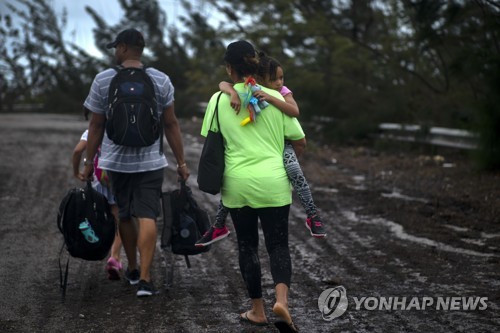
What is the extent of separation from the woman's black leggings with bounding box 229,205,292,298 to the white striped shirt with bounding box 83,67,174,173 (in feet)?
3.90

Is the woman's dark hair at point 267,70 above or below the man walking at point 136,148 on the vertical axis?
above

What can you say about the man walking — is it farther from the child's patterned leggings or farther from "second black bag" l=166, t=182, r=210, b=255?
the child's patterned leggings

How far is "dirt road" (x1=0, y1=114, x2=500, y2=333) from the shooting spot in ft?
19.5

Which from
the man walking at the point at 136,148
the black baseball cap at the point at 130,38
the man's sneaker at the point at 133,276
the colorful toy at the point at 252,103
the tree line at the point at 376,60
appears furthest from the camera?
the tree line at the point at 376,60

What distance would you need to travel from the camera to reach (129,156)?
22.1 feet

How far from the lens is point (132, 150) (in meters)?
6.72

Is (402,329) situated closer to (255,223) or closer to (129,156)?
(255,223)

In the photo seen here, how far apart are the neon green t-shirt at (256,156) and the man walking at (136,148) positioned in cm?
101

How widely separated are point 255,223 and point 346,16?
717 inches

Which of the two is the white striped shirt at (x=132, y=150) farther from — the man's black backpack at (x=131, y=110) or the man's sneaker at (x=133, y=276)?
the man's sneaker at (x=133, y=276)

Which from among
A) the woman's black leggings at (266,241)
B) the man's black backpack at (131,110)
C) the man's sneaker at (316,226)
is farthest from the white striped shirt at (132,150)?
the man's sneaker at (316,226)

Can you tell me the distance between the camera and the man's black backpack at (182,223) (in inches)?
274

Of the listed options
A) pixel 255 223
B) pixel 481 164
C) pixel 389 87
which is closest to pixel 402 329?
pixel 255 223

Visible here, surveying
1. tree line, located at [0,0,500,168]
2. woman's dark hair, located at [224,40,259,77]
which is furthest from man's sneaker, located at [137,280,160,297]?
tree line, located at [0,0,500,168]
